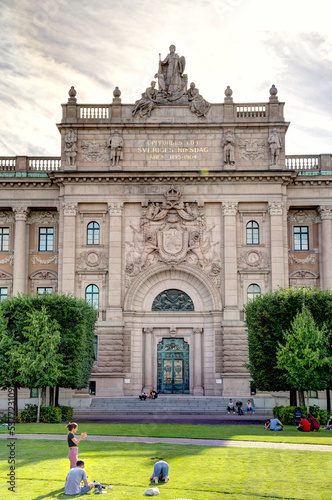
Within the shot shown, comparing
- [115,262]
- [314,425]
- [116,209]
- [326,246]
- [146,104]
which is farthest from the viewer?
[146,104]

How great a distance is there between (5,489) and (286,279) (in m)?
42.1

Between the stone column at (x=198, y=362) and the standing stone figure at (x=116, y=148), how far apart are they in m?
16.9

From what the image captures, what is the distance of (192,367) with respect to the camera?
193 ft

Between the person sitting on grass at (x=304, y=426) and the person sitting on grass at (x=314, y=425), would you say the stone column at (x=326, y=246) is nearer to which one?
the person sitting on grass at (x=314, y=425)

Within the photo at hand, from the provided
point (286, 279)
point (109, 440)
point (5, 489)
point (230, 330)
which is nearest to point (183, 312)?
point (230, 330)

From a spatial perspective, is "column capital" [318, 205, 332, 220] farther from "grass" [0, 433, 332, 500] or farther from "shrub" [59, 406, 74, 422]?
"grass" [0, 433, 332, 500]

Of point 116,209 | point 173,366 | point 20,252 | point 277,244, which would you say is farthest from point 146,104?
point 173,366

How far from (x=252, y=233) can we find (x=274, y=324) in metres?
15.9

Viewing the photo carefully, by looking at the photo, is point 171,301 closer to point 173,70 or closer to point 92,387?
point 92,387

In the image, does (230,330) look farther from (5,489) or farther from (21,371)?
(5,489)

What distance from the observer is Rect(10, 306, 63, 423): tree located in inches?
1703

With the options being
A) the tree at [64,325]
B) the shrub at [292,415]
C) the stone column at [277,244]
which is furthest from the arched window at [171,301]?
the shrub at [292,415]

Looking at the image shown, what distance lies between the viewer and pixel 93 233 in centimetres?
6028

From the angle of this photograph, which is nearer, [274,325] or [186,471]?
[186,471]
